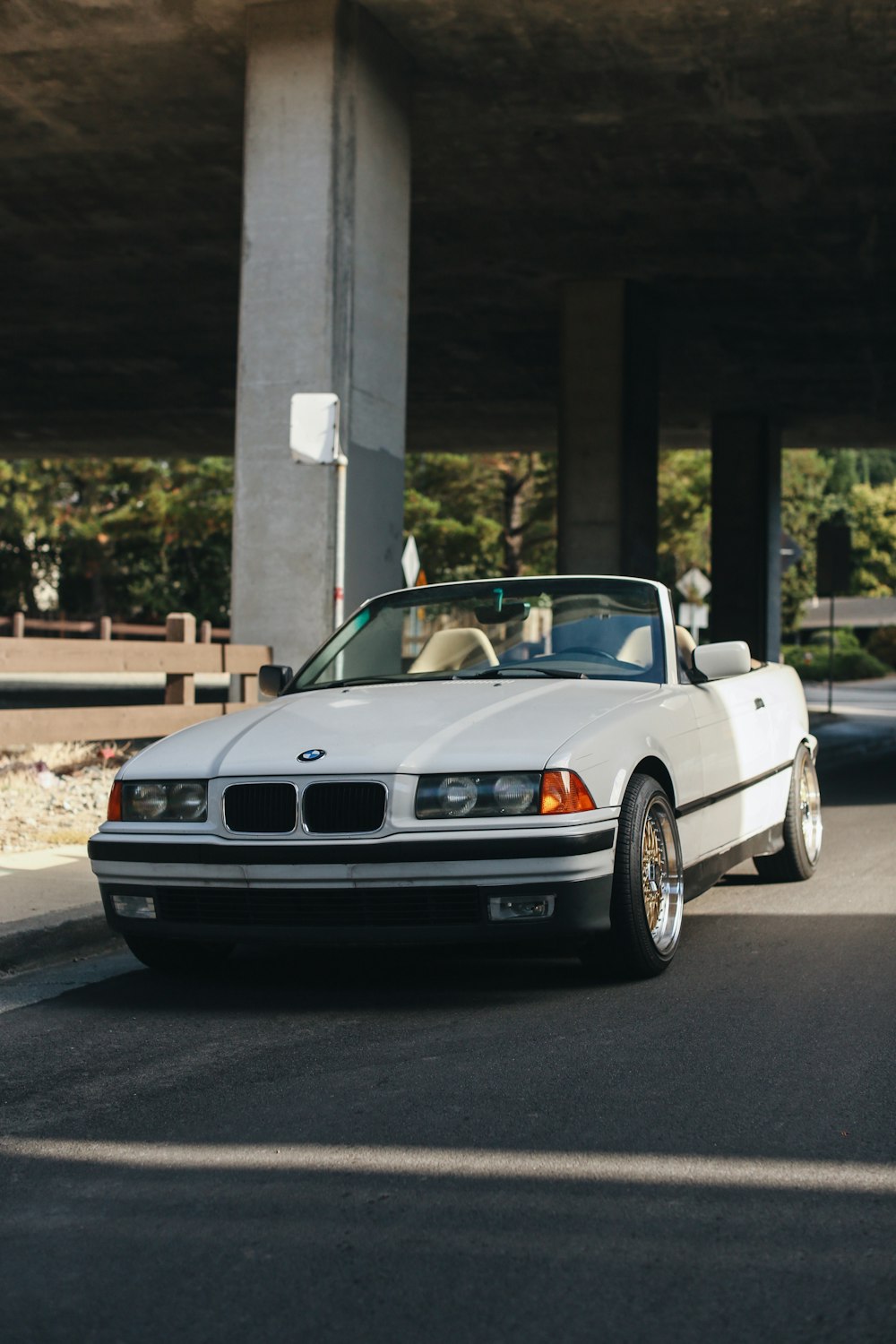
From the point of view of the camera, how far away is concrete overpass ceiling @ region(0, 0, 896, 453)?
43.1 feet

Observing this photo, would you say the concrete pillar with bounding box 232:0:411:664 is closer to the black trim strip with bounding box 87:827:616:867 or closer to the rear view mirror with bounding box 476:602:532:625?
the rear view mirror with bounding box 476:602:532:625

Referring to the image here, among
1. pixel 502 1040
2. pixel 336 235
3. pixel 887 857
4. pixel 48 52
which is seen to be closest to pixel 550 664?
pixel 502 1040

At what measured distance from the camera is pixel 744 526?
30469mm

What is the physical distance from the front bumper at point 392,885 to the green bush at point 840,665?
48906mm

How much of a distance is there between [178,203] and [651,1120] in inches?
630

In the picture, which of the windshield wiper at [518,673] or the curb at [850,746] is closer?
the windshield wiper at [518,673]

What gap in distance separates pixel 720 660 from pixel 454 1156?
10.7 ft

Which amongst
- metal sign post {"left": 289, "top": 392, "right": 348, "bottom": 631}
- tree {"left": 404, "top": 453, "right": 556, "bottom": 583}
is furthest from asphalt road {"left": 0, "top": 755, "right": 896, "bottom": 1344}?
tree {"left": 404, "top": 453, "right": 556, "bottom": 583}

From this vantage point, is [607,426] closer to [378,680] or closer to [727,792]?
[727,792]

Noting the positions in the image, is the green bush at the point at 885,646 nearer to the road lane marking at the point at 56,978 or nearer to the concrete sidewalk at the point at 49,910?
the concrete sidewalk at the point at 49,910

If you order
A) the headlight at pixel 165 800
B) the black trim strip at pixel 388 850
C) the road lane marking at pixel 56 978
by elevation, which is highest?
the headlight at pixel 165 800

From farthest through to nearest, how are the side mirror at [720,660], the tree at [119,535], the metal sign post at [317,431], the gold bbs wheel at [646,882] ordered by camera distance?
the tree at [119,535] < the metal sign post at [317,431] < the side mirror at [720,660] < the gold bbs wheel at [646,882]

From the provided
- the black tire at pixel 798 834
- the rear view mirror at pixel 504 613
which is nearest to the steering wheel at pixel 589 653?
the rear view mirror at pixel 504 613

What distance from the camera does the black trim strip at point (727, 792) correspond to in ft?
20.1
